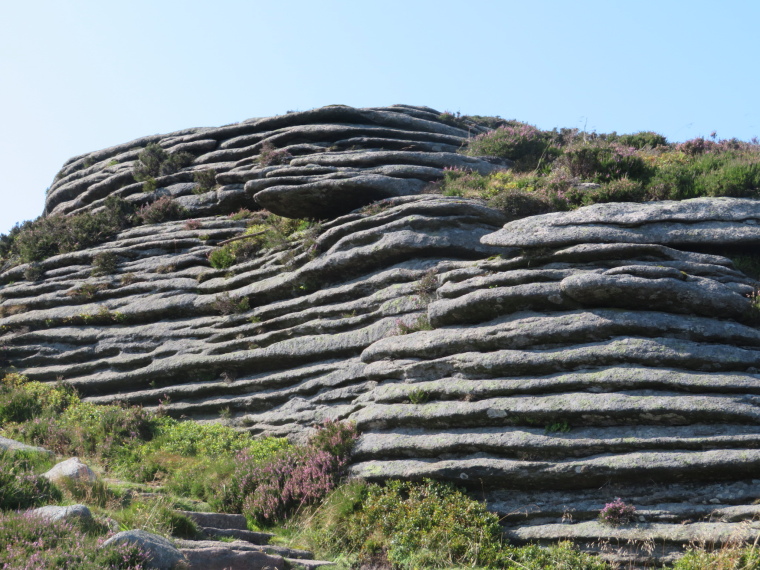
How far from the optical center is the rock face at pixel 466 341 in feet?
35.3

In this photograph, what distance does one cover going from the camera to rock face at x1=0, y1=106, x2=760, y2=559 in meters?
10.8

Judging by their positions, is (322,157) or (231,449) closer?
(231,449)

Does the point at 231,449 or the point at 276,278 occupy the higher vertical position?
the point at 276,278

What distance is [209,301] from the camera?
21188mm

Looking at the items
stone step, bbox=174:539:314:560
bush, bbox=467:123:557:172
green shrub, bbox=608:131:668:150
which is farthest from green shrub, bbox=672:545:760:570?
green shrub, bbox=608:131:668:150

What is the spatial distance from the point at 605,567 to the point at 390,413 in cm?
537

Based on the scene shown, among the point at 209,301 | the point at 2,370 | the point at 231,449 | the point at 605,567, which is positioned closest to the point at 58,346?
the point at 2,370

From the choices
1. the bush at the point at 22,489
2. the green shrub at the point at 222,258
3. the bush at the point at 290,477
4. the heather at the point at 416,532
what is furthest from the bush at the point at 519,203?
the bush at the point at 22,489

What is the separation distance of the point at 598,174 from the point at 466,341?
29.0ft

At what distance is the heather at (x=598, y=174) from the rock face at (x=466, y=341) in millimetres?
1672

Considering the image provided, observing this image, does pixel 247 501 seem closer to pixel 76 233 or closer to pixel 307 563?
pixel 307 563

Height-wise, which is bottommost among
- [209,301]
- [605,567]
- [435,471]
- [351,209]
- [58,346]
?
[605,567]

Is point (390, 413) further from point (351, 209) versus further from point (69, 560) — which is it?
point (351, 209)

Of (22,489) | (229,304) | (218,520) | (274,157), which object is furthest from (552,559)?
(274,157)
